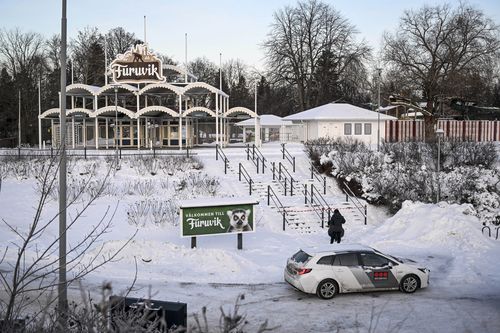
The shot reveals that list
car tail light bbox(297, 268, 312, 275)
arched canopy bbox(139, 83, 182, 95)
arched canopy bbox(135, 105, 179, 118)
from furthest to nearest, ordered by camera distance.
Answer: arched canopy bbox(139, 83, 182, 95), arched canopy bbox(135, 105, 179, 118), car tail light bbox(297, 268, 312, 275)

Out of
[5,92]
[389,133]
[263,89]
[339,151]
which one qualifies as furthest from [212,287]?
[263,89]

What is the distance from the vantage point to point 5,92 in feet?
209

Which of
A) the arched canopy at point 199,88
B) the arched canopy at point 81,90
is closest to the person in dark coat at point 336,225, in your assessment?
the arched canopy at point 199,88

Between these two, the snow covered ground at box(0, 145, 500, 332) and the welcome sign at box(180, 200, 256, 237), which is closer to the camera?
the snow covered ground at box(0, 145, 500, 332)

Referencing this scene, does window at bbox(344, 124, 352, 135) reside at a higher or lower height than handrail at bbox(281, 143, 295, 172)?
higher

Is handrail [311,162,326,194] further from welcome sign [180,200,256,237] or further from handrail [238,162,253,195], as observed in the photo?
welcome sign [180,200,256,237]

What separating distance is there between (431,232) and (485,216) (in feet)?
21.4

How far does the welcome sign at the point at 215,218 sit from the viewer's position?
60.0 ft


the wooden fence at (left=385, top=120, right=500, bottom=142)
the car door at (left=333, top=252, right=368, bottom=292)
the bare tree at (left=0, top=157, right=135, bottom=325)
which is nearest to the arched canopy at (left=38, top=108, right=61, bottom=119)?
the bare tree at (left=0, top=157, right=135, bottom=325)

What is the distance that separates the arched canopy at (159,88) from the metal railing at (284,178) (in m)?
11.8

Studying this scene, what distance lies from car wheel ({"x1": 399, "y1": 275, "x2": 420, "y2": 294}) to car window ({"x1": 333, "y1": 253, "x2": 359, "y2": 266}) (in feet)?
4.35

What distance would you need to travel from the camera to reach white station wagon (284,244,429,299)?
13445mm

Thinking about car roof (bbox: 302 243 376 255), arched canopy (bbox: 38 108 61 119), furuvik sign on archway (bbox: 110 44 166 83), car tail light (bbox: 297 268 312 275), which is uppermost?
furuvik sign on archway (bbox: 110 44 166 83)

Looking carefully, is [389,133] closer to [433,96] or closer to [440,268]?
[433,96]
